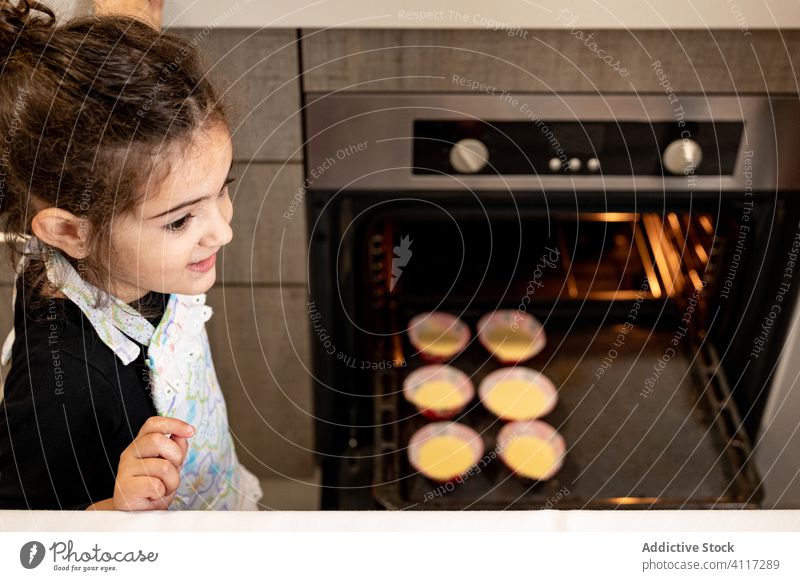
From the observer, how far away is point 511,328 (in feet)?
3.32

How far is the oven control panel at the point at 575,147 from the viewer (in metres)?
0.80

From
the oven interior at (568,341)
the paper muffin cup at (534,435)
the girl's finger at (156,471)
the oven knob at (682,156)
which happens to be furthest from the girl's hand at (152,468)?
the oven knob at (682,156)

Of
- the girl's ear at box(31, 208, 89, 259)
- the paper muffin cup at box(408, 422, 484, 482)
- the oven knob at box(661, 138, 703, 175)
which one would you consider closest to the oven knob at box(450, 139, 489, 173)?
the oven knob at box(661, 138, 703, 175)

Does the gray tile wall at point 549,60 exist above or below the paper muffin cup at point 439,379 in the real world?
above

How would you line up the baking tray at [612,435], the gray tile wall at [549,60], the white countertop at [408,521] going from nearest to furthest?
the white countertop at [408,521]
the gray tile wall at [549,60]
the baking tray at [612,435]

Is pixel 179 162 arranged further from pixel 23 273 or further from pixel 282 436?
pixel 282 436

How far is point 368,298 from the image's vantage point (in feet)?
3.22

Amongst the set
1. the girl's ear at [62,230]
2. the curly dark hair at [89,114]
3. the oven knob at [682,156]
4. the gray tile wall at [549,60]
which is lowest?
the girl's ear at [62,230]

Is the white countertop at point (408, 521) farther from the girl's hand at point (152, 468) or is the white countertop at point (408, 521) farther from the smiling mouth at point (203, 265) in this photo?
the smiling mouth at point (203, 265)

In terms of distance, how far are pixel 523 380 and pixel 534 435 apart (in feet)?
0.26

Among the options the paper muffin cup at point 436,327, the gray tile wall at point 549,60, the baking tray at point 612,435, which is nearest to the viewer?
the gray tile wall at point 549,60

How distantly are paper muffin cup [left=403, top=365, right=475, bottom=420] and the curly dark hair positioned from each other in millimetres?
476

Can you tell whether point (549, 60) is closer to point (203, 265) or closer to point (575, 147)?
point (575, 147)

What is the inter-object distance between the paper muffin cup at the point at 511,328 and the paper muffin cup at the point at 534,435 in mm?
95
